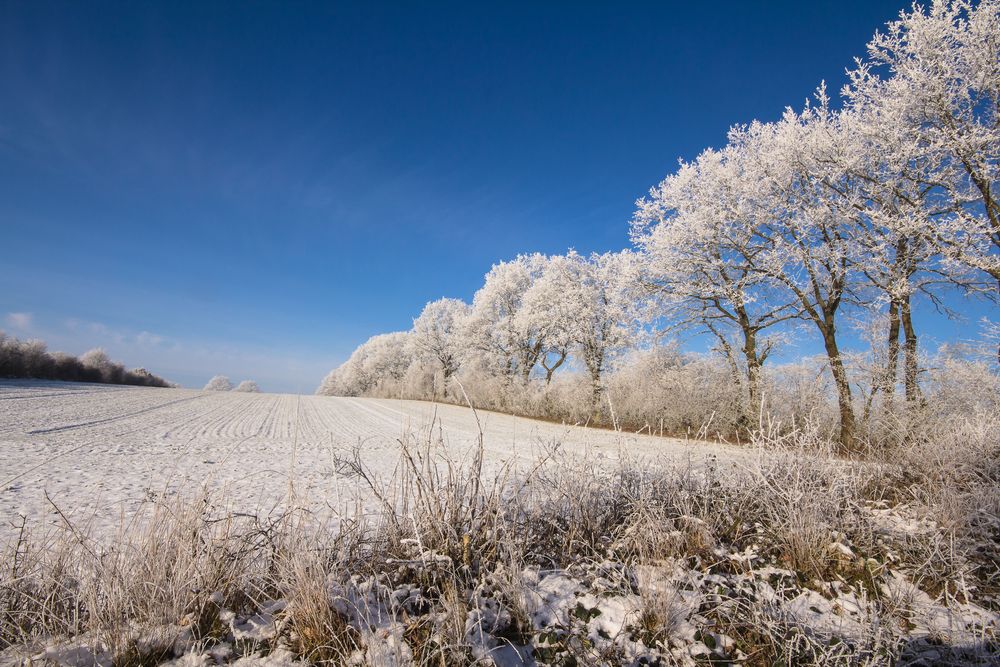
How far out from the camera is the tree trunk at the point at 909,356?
991cm

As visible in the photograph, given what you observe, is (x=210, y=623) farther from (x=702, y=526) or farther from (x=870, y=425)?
(x=870, y=425)

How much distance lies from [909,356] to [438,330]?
1432 inches

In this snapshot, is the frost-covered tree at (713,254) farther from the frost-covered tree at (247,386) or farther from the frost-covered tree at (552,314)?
the frost-covered tree at (247,386)

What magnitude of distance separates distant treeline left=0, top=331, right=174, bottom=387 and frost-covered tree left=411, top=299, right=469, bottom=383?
1164 inches

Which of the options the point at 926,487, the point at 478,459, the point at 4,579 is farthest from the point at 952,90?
the point at 4,579

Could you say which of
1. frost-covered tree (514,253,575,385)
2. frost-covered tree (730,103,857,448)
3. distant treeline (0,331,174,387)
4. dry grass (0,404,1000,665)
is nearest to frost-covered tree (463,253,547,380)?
frost-covered tree (514,253,575,385)

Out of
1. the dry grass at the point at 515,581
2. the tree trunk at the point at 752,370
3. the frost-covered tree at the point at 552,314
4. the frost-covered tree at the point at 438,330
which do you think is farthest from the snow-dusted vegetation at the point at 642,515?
the frost-covered tree at the point at 438,330

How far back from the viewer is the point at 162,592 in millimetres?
2271

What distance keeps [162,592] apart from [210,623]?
343mm

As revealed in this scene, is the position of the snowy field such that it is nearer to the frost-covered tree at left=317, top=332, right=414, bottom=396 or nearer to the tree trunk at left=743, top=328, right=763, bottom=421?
the tree trunk at left=743, top=328, right=763, bottom=421

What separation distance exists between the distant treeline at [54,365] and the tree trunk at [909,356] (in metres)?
49.7

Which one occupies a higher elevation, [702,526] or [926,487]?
[926,487]

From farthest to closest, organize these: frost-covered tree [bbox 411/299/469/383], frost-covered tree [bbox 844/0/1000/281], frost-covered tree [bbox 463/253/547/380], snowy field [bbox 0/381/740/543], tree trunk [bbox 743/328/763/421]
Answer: frost-covered tree [bbox 411/299/469/383] < frost-covered tree [bbox 463/253/547/380] < tree trunk [bbox 743/328/763/421] < frost-covered tree [bbox 844/0/1000/281] < snowy field [bbox 0/381/740/543]

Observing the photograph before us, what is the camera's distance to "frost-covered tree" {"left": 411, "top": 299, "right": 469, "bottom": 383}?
134ft
